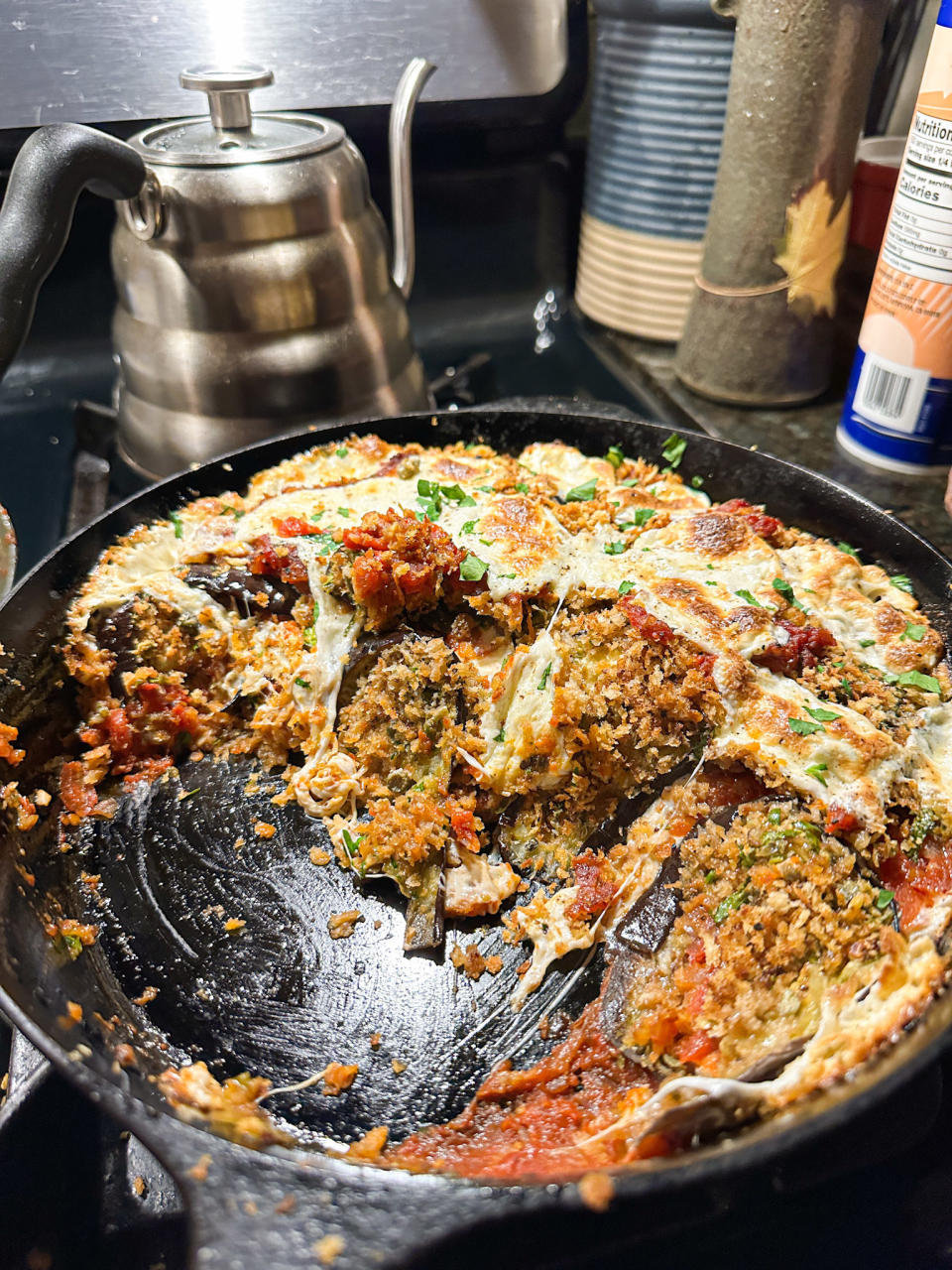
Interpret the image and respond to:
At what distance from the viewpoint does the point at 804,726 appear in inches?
44.0

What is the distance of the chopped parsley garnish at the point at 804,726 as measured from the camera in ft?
3.65

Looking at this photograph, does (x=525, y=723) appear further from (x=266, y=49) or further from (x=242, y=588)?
(x=266, y=49)

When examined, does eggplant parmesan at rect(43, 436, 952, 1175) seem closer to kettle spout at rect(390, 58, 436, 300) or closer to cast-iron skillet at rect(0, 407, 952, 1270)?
cast-iron skillet at rect(0, 407, 952, 1270)

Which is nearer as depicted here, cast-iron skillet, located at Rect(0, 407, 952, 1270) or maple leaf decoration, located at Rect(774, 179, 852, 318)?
cast-iron skillet, located at Rect(0, 407, 952, 1270)

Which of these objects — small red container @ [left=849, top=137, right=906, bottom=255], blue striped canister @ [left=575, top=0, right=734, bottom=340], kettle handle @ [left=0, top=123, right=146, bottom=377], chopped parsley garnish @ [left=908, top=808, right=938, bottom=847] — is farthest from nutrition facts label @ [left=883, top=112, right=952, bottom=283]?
kettle handle @ [left=0, top=123, right=146, bottom=377]

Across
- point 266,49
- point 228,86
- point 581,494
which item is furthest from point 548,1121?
point 266,49

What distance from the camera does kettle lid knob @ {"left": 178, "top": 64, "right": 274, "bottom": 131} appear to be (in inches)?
61.7

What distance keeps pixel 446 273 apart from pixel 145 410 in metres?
1.08

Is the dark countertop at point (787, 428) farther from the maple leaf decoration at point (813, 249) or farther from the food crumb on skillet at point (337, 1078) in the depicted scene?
the food crumb on skillet at point (337, 1078)

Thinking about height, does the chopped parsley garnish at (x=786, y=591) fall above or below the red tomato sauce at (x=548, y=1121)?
above

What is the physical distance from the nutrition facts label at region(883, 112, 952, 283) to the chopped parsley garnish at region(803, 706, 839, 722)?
35.0 inches

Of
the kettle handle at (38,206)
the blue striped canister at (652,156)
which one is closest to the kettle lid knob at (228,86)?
the kettle handle at (38,206)

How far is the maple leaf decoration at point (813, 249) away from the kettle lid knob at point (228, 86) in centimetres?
111

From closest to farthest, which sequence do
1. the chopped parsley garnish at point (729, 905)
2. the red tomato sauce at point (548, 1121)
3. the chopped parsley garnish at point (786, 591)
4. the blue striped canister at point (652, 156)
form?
the red tomato sauce at point (548, 1121)
the chopped parsley garnish at point (729, 905)
the chopped parsley garnish at point (786, 591)
the blue striped canister at point (652, 156)
